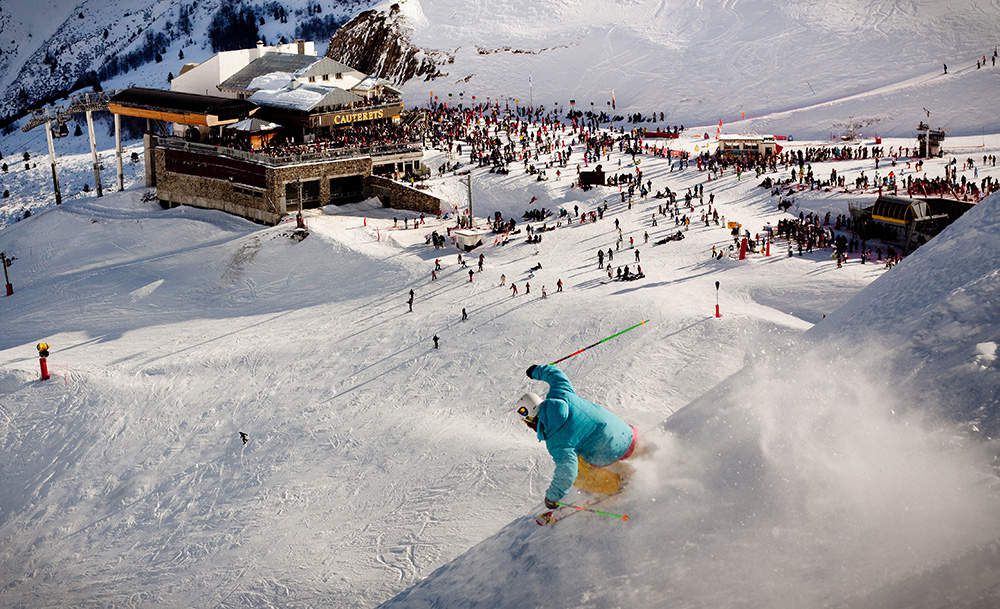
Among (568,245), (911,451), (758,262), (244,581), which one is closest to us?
(911,451)

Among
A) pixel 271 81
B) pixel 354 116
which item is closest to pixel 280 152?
pixel 354 116

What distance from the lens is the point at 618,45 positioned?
247 feet

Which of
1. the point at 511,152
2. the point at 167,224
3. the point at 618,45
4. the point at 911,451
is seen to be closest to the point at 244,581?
the point at 911,451

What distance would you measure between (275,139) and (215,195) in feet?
17.7

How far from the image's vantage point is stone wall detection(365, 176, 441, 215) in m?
46.9

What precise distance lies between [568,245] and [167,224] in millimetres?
21131

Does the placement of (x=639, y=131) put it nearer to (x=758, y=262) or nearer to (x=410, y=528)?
(x=758, y=262)

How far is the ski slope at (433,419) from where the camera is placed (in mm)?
9906

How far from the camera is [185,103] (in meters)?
53.5

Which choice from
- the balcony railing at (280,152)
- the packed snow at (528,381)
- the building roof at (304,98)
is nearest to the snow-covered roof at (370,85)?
the building roof at (304,98)

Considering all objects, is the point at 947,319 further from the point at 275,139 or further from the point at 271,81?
Result: the point at 271,81

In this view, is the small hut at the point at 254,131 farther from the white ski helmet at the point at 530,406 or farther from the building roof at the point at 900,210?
the white ski helmet at the point at 530,406

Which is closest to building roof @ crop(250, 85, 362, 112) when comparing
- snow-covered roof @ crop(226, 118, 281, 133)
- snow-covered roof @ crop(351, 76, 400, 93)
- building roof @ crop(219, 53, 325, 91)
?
snow-covered roof @ crop(351, 76, 400, 93)

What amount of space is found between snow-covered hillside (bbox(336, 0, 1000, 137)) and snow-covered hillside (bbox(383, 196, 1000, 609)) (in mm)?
48133
